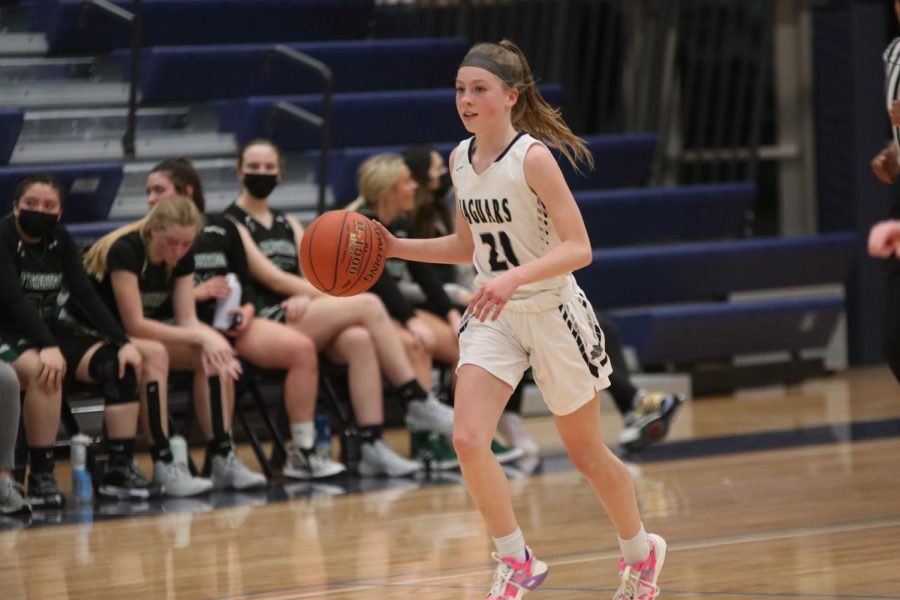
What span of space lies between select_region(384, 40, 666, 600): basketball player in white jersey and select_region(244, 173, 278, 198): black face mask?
9.35ft

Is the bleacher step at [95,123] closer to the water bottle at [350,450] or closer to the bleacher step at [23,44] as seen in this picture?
the bleacher step at [23,44]

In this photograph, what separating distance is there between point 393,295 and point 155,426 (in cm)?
129

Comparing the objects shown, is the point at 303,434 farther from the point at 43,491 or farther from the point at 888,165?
the point at 888,165

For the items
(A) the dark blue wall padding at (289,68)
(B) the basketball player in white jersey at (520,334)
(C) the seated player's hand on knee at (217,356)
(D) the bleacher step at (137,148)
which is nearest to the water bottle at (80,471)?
(C) the seated player's hand on knee at (217,356)

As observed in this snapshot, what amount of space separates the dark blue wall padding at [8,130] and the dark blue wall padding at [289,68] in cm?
128

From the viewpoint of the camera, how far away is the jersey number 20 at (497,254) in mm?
3734

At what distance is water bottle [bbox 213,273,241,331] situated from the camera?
6270 millimetres

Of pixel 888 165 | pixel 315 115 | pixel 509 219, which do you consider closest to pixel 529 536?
pixel 509 219

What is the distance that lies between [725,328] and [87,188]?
3.77 meters

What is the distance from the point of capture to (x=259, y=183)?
6559 millimetres

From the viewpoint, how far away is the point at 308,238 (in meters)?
Answer: 3.96

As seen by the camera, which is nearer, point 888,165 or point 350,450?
point 888,165

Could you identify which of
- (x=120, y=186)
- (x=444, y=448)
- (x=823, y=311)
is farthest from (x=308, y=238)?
(x=823, y=311)

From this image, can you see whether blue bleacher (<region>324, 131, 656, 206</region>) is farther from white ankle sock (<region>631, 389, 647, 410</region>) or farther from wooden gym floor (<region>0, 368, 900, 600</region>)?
wooden gym floor (<region>0, 368, 900, 600</region>)
